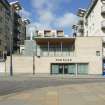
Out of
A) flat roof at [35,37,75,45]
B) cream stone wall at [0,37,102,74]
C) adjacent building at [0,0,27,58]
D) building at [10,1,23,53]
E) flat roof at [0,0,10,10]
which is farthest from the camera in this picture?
building at [10,1,23,53]

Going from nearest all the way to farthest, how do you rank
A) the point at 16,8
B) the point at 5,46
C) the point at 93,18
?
the point at 93,18
the point at 5,46
the point at 16,8

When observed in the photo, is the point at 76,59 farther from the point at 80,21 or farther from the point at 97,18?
the point at 80,21

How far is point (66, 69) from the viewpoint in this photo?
75.4 metres

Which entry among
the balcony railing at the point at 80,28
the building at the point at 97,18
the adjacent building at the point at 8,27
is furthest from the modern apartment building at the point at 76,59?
the balcony railing at the point at 80,28

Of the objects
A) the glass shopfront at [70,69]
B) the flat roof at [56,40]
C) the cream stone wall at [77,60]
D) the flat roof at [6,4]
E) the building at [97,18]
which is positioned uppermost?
the flat roof at [6,4]

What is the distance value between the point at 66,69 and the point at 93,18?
694 inches

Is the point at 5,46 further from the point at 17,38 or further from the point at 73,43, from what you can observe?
the point at 73,43

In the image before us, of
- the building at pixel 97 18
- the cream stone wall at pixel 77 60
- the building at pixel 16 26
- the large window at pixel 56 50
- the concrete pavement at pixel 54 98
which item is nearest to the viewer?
the concrete pavement at pixel 54 98

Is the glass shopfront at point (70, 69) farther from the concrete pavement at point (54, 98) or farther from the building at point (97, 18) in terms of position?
the concrete pavement at point (54, 98)

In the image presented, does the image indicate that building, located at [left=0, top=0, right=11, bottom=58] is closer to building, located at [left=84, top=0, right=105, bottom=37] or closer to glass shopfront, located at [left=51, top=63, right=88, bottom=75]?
building, located at [left=84, top=0, right=105, bottom=37]

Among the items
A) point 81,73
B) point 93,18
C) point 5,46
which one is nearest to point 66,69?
point 81,73

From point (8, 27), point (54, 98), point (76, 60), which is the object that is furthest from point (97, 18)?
point (54, 98)

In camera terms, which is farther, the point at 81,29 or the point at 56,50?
the point at 81,29

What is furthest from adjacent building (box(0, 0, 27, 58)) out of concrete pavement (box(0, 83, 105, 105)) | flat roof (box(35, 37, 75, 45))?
concrete pavement (box(0, 83, 105, 105))
